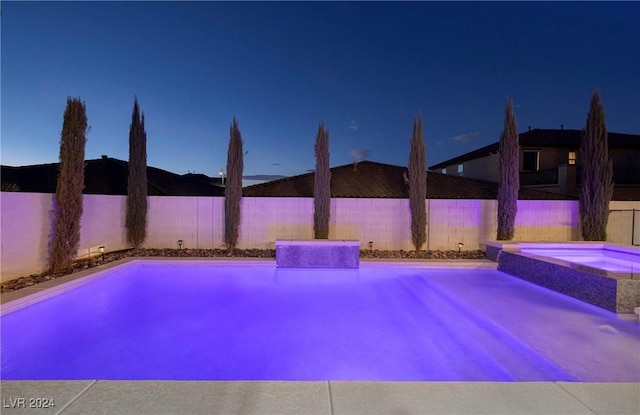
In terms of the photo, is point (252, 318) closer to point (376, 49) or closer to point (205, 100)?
point (205, 100)

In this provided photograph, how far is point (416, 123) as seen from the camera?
441 inches

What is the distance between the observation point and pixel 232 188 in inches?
428

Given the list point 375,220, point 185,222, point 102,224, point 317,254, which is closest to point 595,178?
point 375,220

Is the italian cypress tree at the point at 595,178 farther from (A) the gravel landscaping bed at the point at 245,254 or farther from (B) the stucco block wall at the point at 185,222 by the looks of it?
(B) the stucco block wall at the point at 185,222

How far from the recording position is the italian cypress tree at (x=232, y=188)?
35.6 feet

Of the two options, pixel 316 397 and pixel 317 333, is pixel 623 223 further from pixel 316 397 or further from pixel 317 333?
pixel 316 397

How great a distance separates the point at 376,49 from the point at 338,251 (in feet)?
30.4

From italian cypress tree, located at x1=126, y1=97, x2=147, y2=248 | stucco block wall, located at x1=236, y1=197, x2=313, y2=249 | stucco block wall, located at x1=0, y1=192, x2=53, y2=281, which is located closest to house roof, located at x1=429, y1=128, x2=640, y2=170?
stucco block wall, located at x1=236, y1=197, x2=313, y2=249

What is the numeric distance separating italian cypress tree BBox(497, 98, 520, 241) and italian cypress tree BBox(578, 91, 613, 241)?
221cm

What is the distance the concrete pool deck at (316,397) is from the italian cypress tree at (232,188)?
825 centimetres

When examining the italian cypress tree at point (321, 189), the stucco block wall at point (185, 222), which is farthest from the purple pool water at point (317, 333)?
the stucco block wall at point (185, 222)

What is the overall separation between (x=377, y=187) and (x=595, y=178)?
27.5 feet

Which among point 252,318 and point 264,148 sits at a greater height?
point 264,148

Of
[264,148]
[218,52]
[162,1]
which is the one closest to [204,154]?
[264,148]
